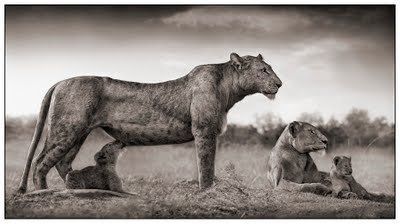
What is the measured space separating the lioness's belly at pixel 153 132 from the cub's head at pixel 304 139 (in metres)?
1.35

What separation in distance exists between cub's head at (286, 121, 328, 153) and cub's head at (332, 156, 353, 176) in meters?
0.25

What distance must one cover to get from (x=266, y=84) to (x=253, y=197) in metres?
1.48

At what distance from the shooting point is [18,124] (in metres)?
11.1

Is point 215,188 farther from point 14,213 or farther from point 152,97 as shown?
point 14,213

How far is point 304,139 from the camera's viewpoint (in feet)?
33.0

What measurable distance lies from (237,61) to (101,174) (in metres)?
2.28

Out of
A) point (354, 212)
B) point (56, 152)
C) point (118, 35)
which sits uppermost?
point (118, 35)

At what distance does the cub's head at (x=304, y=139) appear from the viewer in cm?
1005

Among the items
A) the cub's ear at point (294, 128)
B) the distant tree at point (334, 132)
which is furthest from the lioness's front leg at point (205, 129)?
the distant tree at point (334, 132)

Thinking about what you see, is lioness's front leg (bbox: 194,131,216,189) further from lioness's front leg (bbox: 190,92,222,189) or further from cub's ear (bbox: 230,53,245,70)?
cub's ear (bbox: 230,53,245,70)

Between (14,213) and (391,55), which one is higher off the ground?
(391,55)

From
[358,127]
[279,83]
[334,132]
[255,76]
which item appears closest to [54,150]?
[255,76]

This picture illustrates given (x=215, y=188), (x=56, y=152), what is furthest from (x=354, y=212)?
(x=56, y=152)

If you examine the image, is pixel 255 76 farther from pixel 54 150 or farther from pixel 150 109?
pixel 54 150
